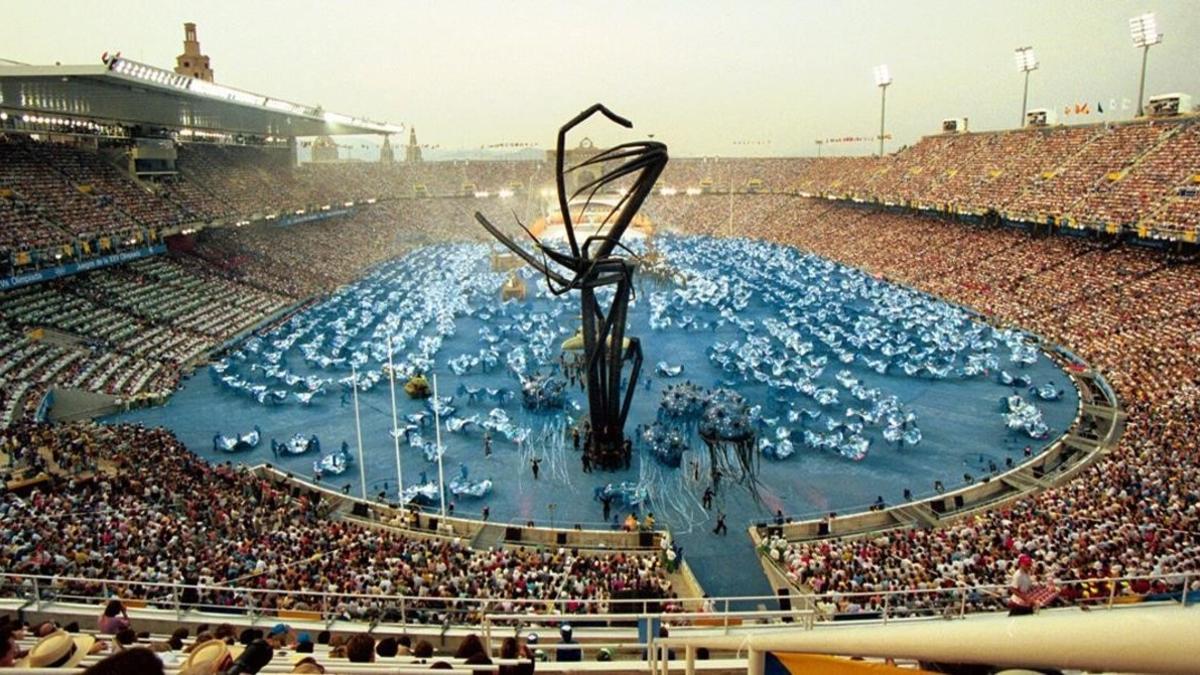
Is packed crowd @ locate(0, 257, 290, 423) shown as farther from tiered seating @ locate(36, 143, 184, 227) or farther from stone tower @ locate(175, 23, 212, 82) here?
stone tower @ locate(175, 23, 212, 82)

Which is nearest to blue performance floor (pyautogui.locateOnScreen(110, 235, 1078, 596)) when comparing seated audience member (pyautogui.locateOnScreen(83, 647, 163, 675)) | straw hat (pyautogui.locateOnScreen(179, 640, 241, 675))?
straw hat (pyautogui.locateOnScreen(179, 640, 241, 675))

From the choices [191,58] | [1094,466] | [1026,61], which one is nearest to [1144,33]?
[1026,61]

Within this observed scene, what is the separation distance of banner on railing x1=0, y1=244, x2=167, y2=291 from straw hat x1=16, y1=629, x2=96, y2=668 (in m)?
38.5

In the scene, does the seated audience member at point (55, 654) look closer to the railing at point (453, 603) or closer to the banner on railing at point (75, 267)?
the railing at point (453, 603)

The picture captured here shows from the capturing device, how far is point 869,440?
2875cm

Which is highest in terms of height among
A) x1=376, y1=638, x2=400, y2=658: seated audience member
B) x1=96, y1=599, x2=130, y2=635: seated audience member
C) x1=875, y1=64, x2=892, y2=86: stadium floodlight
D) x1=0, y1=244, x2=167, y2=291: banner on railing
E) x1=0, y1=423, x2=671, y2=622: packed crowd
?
x1=875, y1=64, x2=892, y2=86: stadium floodlight

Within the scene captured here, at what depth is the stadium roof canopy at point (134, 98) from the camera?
1577 inches

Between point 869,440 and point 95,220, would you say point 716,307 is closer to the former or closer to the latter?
point 869,440

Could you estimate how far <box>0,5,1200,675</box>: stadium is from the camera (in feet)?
35.1

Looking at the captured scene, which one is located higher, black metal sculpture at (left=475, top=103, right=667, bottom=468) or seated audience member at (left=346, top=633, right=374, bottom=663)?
black metal sculpture at (left=475, top=103, right=667, bottom=468)

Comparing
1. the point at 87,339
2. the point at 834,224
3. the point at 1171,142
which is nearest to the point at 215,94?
the point at 87,339

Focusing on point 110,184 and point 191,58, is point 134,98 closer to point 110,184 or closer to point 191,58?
point 110,184

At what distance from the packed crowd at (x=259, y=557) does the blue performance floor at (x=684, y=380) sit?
4.19 meters

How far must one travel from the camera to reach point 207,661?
15.8ft
